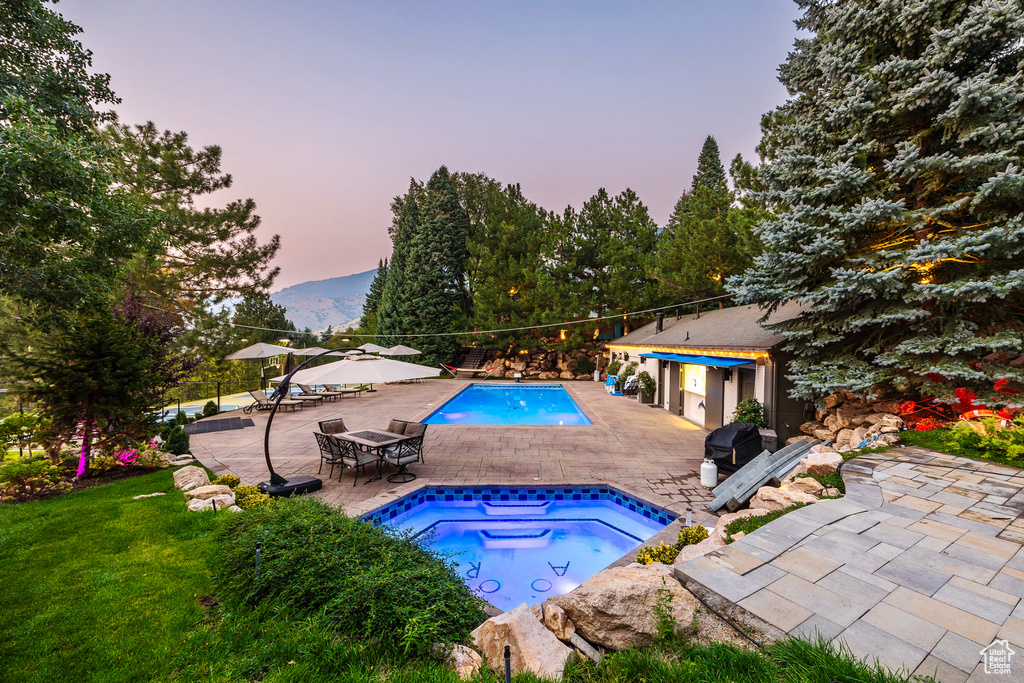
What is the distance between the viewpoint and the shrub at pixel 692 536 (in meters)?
4.09

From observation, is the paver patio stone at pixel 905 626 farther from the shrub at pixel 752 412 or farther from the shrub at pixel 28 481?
the shrub at pixel 28 481

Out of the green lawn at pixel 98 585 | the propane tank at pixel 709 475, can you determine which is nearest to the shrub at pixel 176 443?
the green lawn at pixel 98 585

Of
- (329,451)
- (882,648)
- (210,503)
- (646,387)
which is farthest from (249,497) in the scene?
(646,387)

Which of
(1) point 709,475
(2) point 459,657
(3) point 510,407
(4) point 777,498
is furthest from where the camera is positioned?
(3) point 510,407

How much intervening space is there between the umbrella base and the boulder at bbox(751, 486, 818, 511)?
245 inches

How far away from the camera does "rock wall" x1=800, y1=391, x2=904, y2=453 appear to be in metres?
6.34

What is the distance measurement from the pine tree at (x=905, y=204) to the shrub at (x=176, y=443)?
11866 millimetres

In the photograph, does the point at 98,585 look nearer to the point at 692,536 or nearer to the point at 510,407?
the point at 692,536

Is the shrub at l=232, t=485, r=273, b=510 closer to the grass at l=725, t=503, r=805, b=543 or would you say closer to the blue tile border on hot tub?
the blue tile border on hot tub

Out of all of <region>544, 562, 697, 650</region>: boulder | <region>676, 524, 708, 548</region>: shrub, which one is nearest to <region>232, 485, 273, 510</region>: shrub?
<region>544, 562, 697, 650</region>: boulder

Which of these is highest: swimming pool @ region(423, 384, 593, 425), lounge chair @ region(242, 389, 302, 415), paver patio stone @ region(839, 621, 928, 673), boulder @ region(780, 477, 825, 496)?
paver patio stone @ region(839, 621, 928, 673)

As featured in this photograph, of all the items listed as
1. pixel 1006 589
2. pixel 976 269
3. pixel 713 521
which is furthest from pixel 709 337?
pixel 1006 589

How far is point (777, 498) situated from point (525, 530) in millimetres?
3337

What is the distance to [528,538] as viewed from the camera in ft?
18.0
